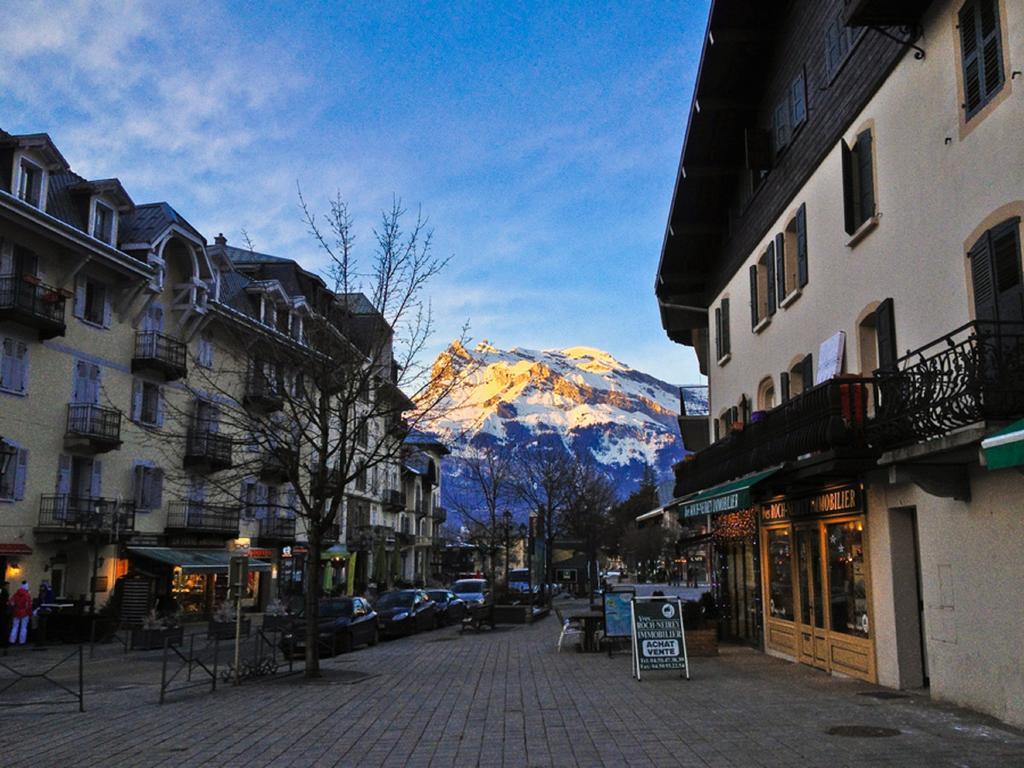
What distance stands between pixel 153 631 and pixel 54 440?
340 inches

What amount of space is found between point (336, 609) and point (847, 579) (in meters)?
13.9

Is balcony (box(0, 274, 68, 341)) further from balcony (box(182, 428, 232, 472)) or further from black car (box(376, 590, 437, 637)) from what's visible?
black car (box(376, 590, 437, 637))

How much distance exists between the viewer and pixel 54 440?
30047mm

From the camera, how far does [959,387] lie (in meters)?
9.35

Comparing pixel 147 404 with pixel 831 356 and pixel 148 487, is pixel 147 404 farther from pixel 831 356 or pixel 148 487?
pixel 831 356

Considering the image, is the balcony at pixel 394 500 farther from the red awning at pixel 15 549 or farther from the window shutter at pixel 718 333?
the window shutter at pixel 718 333

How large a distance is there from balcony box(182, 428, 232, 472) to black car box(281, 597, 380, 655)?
42.8 ft

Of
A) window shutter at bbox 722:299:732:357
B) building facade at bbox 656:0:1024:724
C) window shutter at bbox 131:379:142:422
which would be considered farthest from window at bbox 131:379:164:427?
building facade at bbox 656:0:1024:724

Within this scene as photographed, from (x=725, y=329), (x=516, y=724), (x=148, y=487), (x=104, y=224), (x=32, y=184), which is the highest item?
(x=104, y=224)

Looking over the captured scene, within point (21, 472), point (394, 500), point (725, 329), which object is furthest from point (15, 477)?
point (394, 500)

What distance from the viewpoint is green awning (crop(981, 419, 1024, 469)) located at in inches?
304

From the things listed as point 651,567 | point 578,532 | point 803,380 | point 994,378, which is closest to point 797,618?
point 803,380

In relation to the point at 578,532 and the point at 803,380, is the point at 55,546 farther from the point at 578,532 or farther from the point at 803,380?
the point at 578,532

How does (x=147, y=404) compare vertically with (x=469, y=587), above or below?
above
